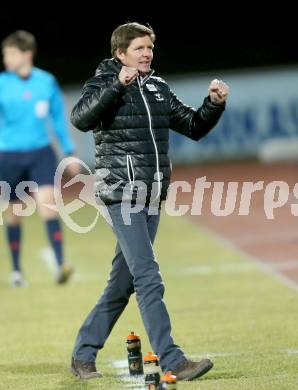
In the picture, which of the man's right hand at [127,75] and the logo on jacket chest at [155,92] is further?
the logo on jacket chest at [155,92]

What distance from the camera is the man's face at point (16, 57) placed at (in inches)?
467

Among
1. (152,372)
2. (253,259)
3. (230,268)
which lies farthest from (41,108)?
(152,372)

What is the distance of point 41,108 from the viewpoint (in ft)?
40.1

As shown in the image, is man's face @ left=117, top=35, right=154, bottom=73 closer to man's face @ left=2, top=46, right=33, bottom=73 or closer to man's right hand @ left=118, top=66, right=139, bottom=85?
man's right hand @ left=118, top=66, right=139, bottom=85

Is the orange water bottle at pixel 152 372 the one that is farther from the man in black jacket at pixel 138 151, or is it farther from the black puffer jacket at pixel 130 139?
the black puffer jacket at pixel 130 139

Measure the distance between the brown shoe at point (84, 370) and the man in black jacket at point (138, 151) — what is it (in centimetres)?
1

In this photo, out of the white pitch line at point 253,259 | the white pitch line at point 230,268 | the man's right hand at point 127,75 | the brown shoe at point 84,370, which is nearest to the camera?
the man's right hand at point 127,75

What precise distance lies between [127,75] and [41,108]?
5541mm

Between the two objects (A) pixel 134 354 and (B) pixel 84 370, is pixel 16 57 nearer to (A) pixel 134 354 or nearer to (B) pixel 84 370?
(B) pixel 84 370

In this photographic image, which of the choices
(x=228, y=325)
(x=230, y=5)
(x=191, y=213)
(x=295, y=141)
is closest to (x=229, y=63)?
(x=230, y=5)

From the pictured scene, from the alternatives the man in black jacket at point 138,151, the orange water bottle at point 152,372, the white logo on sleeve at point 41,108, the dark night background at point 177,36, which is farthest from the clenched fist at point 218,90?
the dark night background at point 177,36

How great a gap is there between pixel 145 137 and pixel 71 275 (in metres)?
5.43

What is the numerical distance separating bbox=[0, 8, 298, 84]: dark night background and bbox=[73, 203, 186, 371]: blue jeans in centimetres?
2396

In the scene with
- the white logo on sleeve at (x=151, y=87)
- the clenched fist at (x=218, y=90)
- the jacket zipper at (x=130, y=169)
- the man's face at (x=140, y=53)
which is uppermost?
the man's face at (x=140, y=53)
